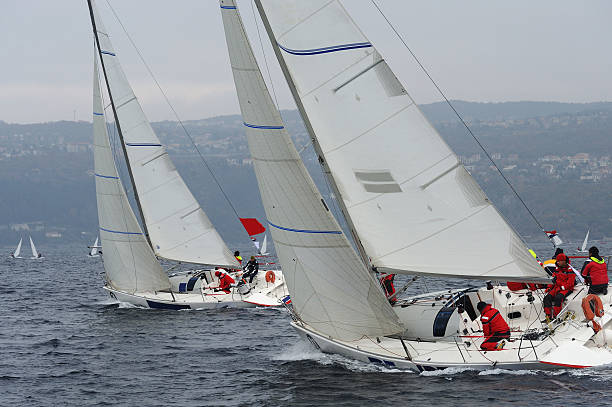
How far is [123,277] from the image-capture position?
103ft

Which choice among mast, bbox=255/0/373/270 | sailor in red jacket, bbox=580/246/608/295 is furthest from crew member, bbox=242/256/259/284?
sailor in red jacket, bbox=580/246/608/295

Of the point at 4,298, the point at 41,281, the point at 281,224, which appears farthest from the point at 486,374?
the point at 41,281

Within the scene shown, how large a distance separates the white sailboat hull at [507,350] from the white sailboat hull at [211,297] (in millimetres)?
10592

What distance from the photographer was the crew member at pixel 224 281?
30528mm

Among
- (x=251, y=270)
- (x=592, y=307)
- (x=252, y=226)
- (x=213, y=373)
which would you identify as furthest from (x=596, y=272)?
(x=252, y=226)

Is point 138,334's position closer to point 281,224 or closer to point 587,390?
point 281,224

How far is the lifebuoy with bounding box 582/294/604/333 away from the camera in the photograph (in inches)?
682

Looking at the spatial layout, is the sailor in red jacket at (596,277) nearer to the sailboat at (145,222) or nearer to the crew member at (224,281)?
the sailboat at (145,222)

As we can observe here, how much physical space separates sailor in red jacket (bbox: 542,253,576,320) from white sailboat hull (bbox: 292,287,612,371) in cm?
23

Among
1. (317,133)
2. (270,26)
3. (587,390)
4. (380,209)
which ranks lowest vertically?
(587,390)

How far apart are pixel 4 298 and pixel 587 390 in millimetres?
31255

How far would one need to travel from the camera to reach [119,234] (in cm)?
3069

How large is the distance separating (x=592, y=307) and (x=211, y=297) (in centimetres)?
1550

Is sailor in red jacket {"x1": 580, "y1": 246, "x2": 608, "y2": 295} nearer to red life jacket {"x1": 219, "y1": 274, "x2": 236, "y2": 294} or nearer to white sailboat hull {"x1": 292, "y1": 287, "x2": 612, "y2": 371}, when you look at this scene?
white sailboat hull {"x1": 292, "y1": 287, "x2": 612, "y2": 371}
